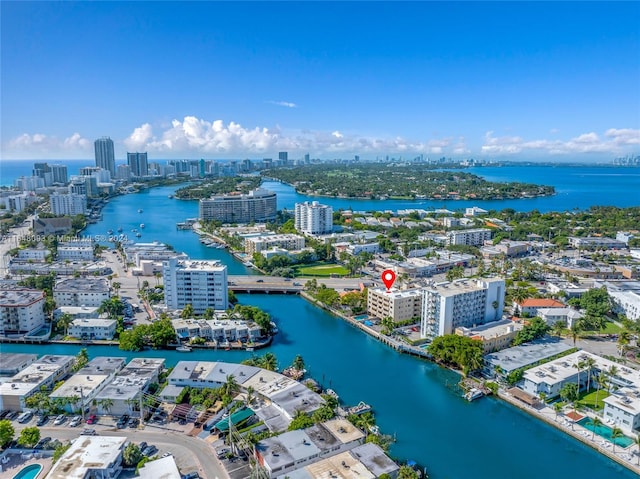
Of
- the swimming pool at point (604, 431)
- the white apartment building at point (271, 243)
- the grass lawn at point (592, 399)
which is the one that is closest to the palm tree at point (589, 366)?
the grass lawn at point (592, 399)

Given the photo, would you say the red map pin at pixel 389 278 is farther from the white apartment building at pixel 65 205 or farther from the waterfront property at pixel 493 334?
the white apartment building at pixel 65 205

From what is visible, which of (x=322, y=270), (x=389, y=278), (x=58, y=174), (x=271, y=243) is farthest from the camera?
(x=58, y=174)

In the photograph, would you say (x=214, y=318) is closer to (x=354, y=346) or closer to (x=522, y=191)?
(x=354, y=346)

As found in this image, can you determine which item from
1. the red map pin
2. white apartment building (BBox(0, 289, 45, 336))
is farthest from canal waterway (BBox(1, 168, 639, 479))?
the red map pin

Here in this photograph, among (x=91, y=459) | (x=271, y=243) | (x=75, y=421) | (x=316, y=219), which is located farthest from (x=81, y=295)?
(x=316, y=219)

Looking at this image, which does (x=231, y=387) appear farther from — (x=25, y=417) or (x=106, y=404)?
(x=25, y=417)

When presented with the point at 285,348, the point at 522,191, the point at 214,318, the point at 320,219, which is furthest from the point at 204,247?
the point at 522,191

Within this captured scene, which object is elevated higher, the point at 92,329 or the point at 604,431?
the point at 92,329
